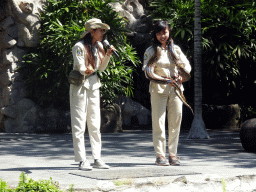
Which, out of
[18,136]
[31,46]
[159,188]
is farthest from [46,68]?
[159,188]

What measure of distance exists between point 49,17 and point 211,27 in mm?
4099

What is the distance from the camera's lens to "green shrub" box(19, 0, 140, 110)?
12047 millimetres

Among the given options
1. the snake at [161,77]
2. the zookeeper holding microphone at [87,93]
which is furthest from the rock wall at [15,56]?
the snake at [161,77]

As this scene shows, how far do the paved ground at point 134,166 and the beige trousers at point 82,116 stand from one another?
31cm

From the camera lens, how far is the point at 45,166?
6.43 meters

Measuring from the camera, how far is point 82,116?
19.9 feet

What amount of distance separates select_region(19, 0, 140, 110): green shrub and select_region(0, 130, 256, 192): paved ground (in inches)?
79.5

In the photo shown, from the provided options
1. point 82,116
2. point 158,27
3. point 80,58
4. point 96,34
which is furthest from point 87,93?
point 158,27

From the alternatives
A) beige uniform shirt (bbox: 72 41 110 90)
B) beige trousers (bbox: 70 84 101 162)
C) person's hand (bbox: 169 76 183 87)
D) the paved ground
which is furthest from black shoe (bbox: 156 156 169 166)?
beige uniform shirt (bbox: 72 41 110 90)

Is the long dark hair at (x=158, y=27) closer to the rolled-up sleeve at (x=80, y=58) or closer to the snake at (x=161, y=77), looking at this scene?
the snake at (x=161, y=77)

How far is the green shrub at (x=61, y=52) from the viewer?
39.5 ft

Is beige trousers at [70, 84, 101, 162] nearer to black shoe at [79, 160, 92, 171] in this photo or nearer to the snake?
black shoe at [79, 160, 92, 171]

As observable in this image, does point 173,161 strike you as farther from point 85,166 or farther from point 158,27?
point 158,27

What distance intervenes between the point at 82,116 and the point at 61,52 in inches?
242
